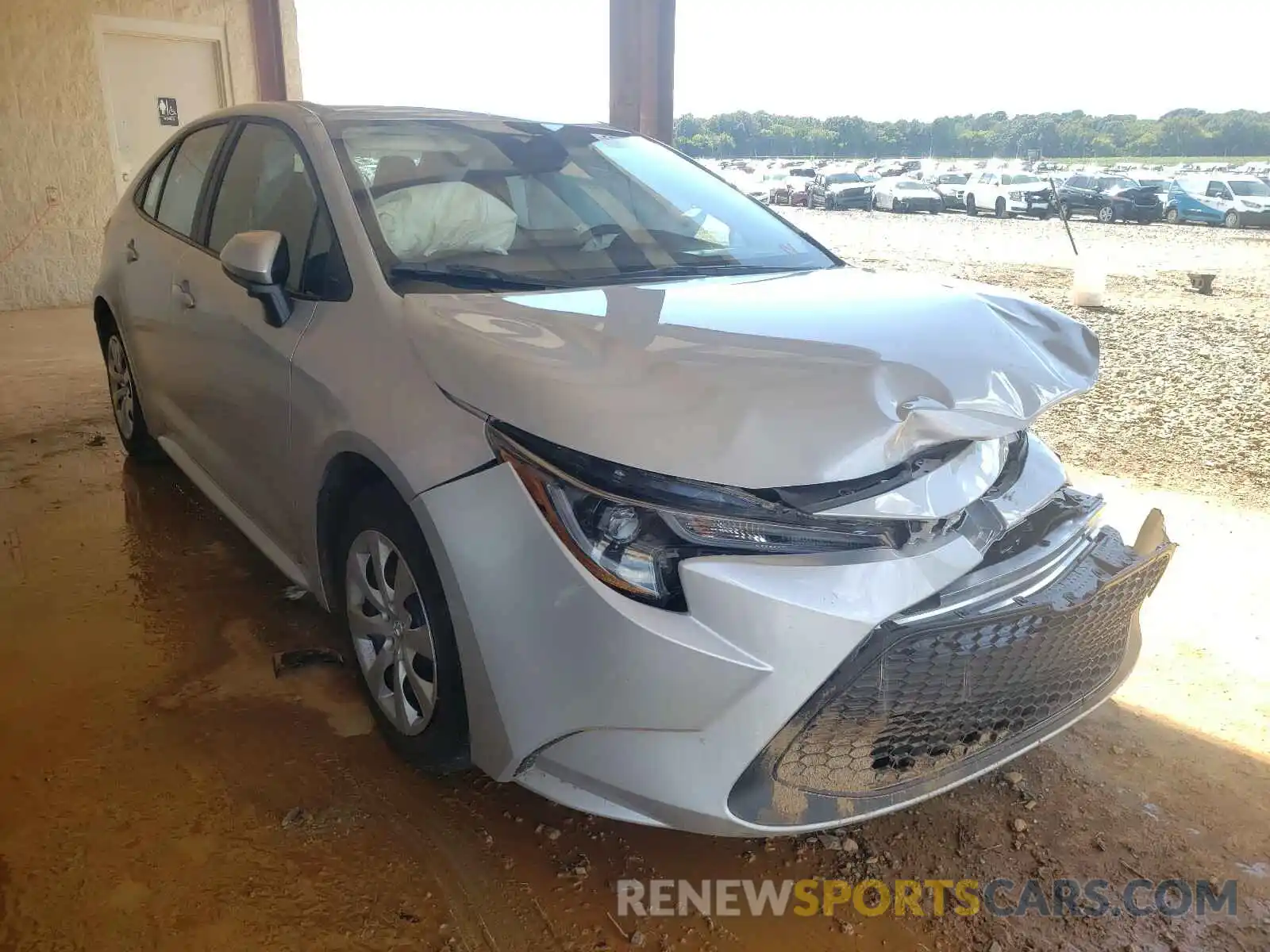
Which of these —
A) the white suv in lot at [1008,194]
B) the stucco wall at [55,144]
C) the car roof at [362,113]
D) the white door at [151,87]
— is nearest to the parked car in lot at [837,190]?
the white suv in lot at [1008,194]

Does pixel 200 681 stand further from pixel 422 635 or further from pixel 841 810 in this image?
pixel 841 810

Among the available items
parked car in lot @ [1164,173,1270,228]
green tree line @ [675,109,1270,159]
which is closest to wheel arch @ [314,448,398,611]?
green tree line @ [675,109,1270,159]

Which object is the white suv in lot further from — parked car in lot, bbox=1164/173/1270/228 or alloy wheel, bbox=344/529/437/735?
alloy wheel, bbox=344/529/437/735

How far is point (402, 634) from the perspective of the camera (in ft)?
6.29

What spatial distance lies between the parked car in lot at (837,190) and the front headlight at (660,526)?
524 cm

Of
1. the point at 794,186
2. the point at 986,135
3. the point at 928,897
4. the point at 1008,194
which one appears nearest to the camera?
the point at 928,897

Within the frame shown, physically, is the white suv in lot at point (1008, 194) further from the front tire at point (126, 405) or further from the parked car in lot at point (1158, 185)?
the front tire at point (126, 405)

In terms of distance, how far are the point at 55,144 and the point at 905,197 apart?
285 inches

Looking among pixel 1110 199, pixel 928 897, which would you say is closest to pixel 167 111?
pixel 1110 199

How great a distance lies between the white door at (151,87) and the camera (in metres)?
8.34

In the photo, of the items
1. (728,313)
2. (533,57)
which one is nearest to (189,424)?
(728,313)

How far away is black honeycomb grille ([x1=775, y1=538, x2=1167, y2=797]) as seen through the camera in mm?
1485

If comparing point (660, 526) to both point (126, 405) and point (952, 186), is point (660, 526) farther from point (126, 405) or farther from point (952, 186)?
point (952, 186)

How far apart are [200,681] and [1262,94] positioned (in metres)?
4.90
